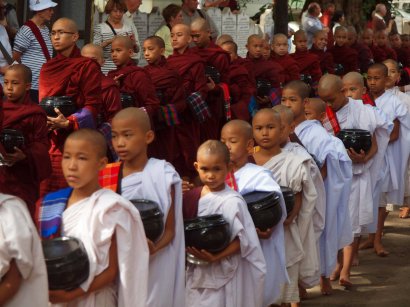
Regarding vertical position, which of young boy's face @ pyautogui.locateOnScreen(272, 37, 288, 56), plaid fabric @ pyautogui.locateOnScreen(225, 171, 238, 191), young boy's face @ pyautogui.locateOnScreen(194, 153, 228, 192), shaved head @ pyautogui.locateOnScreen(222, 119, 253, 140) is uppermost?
young boy's face @ pyautogui.locateOnScreen(272, 37, 288, 56)

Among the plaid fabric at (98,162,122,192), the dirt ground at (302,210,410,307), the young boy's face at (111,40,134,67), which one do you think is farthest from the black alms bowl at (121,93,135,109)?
the plaid fabric at (98,162,122,192)

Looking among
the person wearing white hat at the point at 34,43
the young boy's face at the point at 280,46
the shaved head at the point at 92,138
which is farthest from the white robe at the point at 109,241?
the young boy's face at the point at 280,46

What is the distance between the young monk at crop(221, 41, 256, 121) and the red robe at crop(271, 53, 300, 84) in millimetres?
1622

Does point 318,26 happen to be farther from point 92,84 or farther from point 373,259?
point 92,84

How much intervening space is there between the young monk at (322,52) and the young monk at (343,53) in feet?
3.23

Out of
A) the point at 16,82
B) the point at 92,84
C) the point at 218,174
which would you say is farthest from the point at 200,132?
the point at 218,174

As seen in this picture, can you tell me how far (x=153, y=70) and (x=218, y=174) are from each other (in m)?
4.24

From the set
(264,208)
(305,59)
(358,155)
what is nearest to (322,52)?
(305,59)

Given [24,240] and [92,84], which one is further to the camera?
[92,84]

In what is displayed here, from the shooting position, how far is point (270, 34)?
20125 millimetres

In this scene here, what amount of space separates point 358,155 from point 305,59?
591 cm

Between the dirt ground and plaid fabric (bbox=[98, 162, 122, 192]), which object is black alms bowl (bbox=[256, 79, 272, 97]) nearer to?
the dirt ground

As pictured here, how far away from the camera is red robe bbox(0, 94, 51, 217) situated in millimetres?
8047

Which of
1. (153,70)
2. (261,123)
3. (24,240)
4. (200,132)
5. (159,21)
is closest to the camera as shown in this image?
(24,240)
